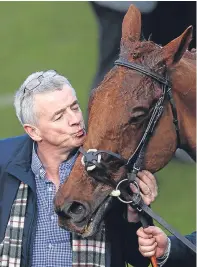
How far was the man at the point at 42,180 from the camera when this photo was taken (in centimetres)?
422

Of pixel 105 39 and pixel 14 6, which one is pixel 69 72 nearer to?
pixel 105 39

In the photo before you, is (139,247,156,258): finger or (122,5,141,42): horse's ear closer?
(139,247,156,258): finger

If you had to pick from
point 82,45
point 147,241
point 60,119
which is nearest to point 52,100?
point 60,119

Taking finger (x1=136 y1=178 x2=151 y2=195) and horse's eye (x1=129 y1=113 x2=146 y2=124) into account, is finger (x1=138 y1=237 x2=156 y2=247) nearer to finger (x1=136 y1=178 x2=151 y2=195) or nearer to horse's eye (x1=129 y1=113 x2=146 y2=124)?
finger (x1=136 y1=178 x2=151 y2=195)

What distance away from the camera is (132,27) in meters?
4.27

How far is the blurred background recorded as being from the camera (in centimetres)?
893

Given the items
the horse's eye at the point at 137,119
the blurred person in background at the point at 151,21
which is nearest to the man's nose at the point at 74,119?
the horse's eye at the point at 137,119

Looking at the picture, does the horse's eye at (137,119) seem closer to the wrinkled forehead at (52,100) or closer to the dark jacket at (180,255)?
the wrinkled forehead at (52,100)

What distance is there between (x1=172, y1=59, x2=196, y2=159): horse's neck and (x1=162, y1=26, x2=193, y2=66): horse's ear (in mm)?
94

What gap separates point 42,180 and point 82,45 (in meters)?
8.47

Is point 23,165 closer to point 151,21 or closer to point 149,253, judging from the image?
point 149,253

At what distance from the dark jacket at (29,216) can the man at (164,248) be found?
0.19 meters

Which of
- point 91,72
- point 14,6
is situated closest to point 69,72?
point 91,72

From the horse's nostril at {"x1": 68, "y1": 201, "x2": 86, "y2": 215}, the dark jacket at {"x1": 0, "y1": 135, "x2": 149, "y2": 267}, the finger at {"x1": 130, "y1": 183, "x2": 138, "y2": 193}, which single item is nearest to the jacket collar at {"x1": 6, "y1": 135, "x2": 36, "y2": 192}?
the dark jacket at {"x1": 0, "y1": 135, "x2": 149, "y2": 267}
